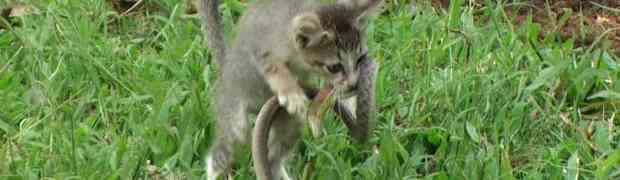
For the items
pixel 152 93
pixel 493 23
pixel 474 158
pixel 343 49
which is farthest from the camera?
pixel 493 23

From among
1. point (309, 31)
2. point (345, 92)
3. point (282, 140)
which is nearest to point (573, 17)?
point (282, 140)

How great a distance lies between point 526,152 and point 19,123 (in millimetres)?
2788

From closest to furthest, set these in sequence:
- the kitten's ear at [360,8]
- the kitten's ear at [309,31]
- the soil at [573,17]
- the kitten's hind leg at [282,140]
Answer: the kitten's ear at [309,31]
the kitten's ear at [360,8]
the kitten's hind leg at [282,140]
the soil at [573,17]

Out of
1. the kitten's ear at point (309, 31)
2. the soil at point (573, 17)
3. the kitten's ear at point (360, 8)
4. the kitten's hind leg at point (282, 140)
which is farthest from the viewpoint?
the soil at point (573, 17)

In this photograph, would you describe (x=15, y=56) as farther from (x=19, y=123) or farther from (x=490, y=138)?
(x=490, y=138)

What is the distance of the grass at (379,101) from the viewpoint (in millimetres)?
7559

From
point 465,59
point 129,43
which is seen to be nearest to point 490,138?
point 465,59

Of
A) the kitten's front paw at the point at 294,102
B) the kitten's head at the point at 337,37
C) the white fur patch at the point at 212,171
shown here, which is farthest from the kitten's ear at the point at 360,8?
the white fur patch at the point at 212,171

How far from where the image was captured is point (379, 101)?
8266mm

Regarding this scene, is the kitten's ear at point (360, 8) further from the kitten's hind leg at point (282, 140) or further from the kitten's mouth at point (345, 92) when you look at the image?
the kitten's hind leg at point (282, 140)

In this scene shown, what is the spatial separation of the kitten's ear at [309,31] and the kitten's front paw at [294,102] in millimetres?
269

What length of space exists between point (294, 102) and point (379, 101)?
1.19 meters

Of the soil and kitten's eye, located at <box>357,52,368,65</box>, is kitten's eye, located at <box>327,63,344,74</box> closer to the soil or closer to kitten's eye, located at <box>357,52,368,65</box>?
kitten's eye, located at <box>357,52,368,65</box>

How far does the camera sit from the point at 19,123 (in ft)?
26.3
